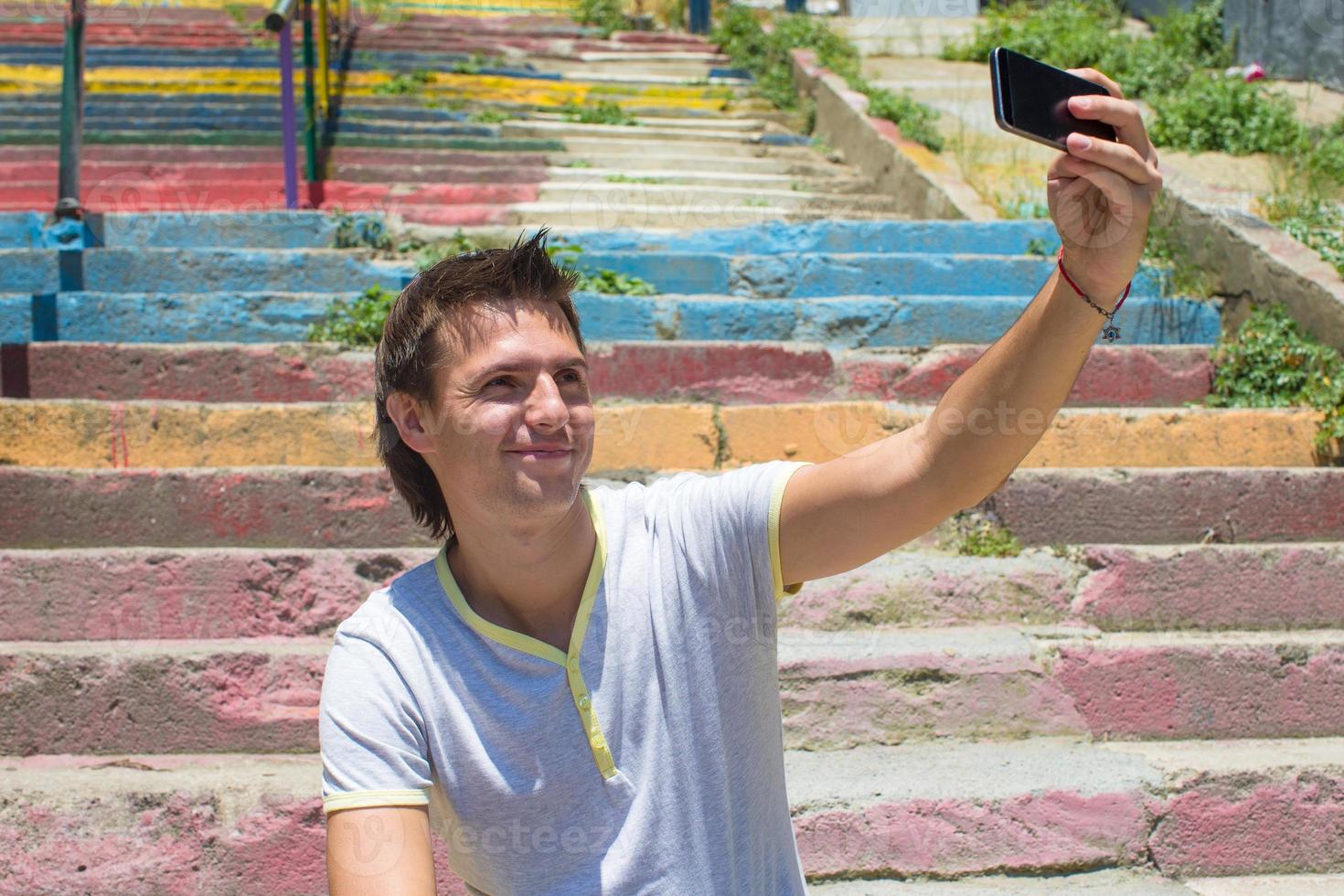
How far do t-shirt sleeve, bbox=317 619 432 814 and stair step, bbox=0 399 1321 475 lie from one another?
2493mm

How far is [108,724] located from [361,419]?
135 centimetres

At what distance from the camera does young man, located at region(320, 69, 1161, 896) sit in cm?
153

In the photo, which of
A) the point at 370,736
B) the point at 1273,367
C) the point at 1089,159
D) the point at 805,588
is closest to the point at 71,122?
the point at 805,588

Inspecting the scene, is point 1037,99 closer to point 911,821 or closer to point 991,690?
point 911,821

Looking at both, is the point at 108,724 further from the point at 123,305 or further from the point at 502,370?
the point at 123,305

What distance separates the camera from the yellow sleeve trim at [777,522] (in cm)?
165

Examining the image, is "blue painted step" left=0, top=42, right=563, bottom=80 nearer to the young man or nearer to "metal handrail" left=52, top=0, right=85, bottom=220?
"metal handrail" left=52, top=0, right=85, bottom=220

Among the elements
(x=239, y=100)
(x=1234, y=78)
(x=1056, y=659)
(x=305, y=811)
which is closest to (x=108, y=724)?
(x=305, y=811)

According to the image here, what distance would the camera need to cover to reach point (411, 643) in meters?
1.63

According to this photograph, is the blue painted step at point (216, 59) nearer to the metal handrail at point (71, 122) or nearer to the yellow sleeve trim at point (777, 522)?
the metal handrail at point (71, 122)

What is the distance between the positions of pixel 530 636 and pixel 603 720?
0.16 metres

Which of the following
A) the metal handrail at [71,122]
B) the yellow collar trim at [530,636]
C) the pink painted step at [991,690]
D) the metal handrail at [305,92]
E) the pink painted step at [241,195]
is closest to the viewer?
the yellow collar trim at [530,636]

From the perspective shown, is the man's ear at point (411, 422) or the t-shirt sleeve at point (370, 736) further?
the man's ear at point (411, 422)

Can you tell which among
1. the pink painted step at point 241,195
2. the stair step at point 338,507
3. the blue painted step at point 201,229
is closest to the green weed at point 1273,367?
the stair step at point 338,507
